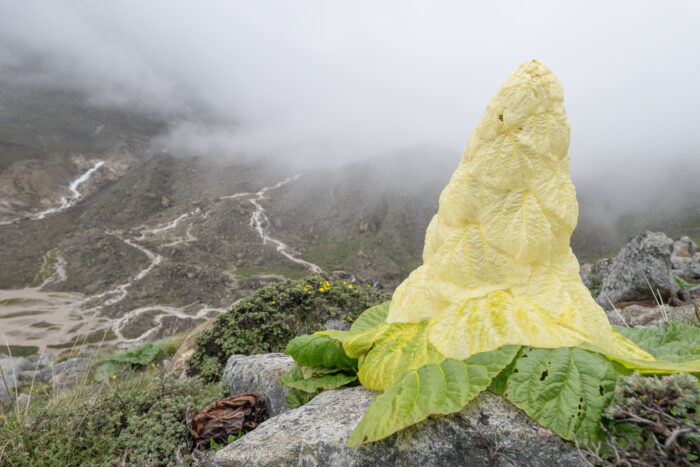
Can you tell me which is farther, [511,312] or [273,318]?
[273,318]

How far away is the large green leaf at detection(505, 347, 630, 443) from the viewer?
4.98 feet

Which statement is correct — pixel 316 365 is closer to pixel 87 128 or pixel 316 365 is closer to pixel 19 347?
pixel 19 347

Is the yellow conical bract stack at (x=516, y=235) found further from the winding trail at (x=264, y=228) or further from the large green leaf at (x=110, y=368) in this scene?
the winding trail at (x=264, y=228)

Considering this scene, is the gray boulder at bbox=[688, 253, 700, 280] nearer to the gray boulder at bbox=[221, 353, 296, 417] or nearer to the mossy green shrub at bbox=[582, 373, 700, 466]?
the mossy green shrub at bbox=[582, 373, 700, 466]

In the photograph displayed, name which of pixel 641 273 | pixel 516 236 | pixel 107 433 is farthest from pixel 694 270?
pixel 107 433

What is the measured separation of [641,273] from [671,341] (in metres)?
9.70

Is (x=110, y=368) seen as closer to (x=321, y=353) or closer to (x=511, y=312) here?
(x=321, y=353)

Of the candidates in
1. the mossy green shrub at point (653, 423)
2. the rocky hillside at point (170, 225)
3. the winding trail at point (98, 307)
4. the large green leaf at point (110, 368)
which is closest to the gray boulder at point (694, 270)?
the mossy green shrub at point (653, 423)

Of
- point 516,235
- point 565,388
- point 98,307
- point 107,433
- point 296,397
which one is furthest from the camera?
point 98,307

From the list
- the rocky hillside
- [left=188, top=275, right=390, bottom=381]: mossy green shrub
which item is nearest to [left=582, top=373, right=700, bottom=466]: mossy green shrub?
[left=188, top=275, right=390, bottom=381]: mossy green shrub

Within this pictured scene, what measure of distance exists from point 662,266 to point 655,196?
600 ft

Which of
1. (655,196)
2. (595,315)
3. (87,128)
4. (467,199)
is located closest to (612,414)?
(595,315)

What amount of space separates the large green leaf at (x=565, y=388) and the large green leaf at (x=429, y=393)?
0.12 meters

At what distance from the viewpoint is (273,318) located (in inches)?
272
